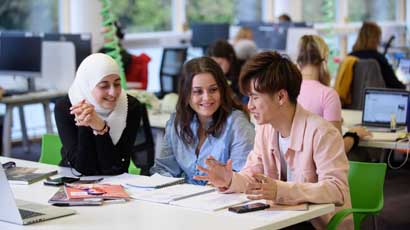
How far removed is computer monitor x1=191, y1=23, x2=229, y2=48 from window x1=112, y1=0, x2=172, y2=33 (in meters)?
0.63

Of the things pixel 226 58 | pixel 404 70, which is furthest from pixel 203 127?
pixel 404 70

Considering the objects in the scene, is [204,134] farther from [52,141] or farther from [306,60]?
[306,60]

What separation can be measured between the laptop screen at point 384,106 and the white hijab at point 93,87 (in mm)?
2038

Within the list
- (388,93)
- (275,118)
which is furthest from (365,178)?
(388,93)

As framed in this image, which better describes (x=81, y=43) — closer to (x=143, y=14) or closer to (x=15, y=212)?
(x=143, y=14)

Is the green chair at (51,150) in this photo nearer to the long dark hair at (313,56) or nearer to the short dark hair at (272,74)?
the short dark hair at (272,74)

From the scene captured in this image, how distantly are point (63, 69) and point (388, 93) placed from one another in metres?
3.88

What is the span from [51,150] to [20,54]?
3737 millimetres

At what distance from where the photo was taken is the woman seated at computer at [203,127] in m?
3.95

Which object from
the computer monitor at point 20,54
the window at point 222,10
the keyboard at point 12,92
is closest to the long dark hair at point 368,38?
the computer monitor at point 20,54

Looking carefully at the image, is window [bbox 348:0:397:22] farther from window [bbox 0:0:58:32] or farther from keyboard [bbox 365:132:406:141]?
keyboard [bbox 365:132:406:141]

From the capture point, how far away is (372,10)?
15828mm

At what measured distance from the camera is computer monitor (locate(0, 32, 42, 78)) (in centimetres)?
791

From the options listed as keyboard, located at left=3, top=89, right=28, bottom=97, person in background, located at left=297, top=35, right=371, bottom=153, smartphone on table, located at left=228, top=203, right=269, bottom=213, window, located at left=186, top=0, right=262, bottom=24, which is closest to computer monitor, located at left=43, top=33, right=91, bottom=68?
keyboard, located at left=3, top=89, right=28, bottom=97
